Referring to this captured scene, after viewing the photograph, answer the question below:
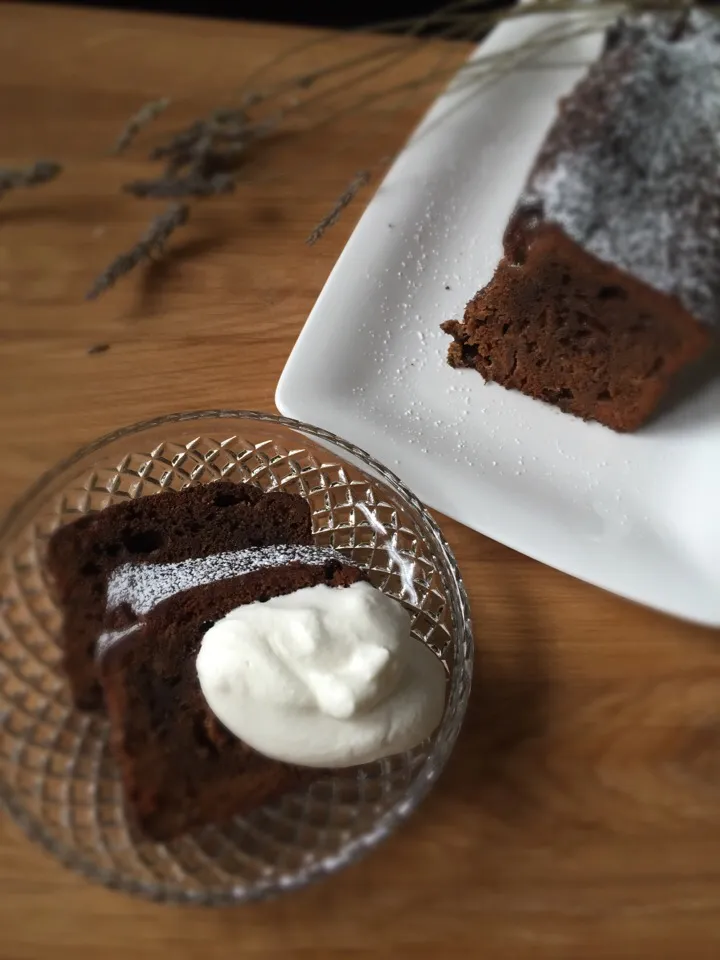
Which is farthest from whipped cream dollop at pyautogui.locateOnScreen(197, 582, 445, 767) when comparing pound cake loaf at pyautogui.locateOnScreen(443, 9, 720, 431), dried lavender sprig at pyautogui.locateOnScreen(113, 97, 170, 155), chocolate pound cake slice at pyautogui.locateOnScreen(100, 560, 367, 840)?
dried lavender sprig at pyautogui.locateOnScreen(113, 97, 170, 155)

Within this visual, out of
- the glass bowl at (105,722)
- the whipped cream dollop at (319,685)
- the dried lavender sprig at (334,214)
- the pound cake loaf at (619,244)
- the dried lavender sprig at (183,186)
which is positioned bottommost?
the glass bowl at (105,722)

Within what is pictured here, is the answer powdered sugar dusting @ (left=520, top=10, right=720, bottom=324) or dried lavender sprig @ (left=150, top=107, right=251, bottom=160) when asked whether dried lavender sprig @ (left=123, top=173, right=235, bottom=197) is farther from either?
powdered sugar dusting @ (left=520, top=10, right=720, bottom=324)

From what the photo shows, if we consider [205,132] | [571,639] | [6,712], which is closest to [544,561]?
[571,639]

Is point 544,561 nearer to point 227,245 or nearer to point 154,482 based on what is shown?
point 154,482

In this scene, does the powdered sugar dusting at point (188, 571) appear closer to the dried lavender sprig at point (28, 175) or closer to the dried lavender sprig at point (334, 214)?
the dried lavender sprig at point (334, 214)

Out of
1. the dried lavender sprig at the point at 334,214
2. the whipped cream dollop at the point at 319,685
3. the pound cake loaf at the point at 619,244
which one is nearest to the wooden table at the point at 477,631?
the dried lavender sprig at the point at 334,214

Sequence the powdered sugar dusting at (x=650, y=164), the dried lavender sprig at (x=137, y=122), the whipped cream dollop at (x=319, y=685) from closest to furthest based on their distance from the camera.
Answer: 1. the whipped cream dollop at (x=319, y=685)
2. the powdered sugar dusting at (x=650, y=164)
3. the dried lavender sprig at (x=137, y=122)

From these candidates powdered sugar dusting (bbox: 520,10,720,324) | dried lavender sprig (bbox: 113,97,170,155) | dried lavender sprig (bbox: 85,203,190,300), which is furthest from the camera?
dried lavender sprig (bbox: 113,97,170,155)
